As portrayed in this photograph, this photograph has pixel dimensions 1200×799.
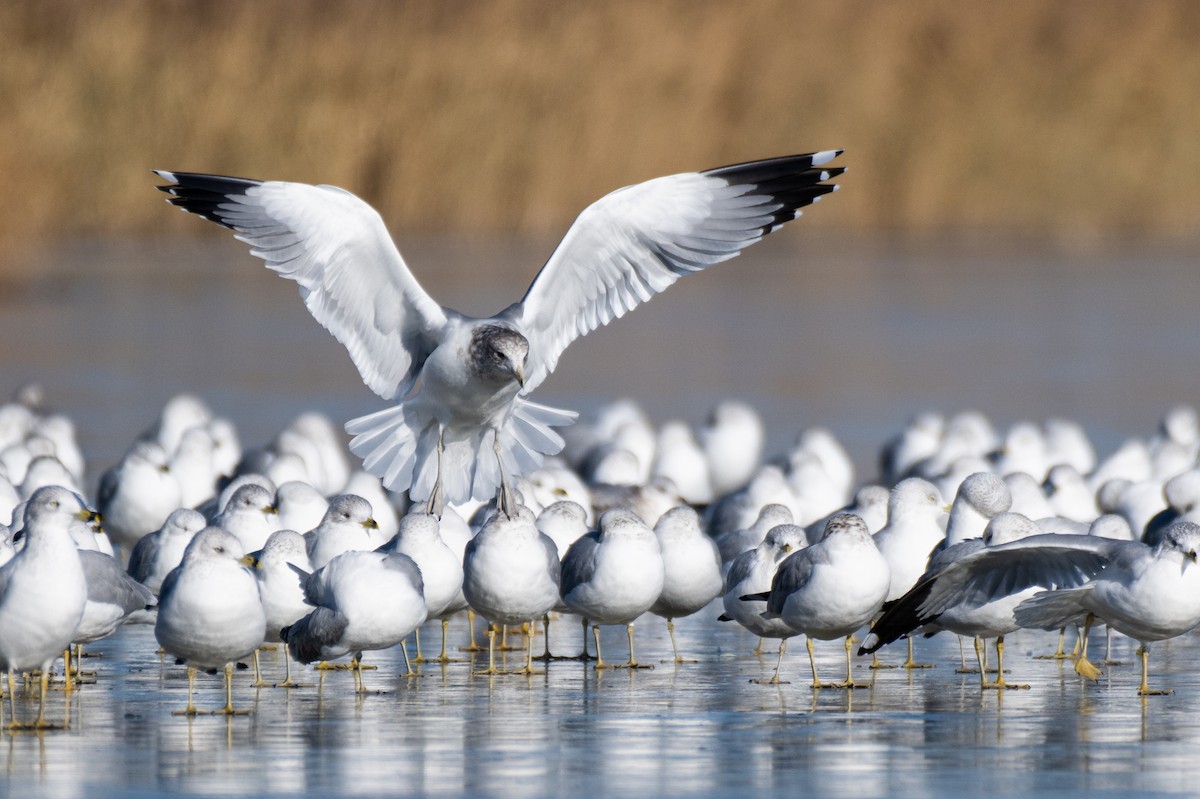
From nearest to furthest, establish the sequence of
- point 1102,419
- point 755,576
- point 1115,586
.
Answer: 1. point 1115,586
2. point 755,576
3. point 1102,419

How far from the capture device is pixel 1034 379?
23328mm

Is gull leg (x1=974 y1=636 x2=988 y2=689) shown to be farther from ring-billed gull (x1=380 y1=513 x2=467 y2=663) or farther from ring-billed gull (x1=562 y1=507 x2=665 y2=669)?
ring-billed gull (x1=380 y1=513 x2=467 y2=663)

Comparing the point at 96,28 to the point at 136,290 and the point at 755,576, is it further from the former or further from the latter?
the point at 755,576

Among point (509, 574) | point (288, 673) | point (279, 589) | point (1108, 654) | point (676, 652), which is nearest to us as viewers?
point (288, 673)

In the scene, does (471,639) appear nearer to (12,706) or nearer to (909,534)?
(909,534)

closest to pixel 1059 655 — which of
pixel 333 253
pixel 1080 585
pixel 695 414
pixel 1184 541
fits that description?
pixel 1080 585

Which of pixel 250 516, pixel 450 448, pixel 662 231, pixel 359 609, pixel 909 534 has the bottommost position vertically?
pixel 359 609

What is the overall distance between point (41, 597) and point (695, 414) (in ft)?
44.0

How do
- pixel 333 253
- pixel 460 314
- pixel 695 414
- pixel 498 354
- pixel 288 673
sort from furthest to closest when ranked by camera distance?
pixel 695 414
pixel 460 314
pixel 333 253
pixel 498 354
pixel 288 673

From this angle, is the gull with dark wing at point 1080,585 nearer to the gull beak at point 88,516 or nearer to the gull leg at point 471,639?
the gull leg at point 471,639

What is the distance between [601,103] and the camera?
3362 centimetres

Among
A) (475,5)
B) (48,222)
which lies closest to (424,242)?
(475,5)

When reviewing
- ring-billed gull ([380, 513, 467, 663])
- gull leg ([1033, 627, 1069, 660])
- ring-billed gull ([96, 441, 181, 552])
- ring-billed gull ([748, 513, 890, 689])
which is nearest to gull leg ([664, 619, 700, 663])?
ring-billed gull ([748, 513, 890, 689])

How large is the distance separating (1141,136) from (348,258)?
1122 inches
